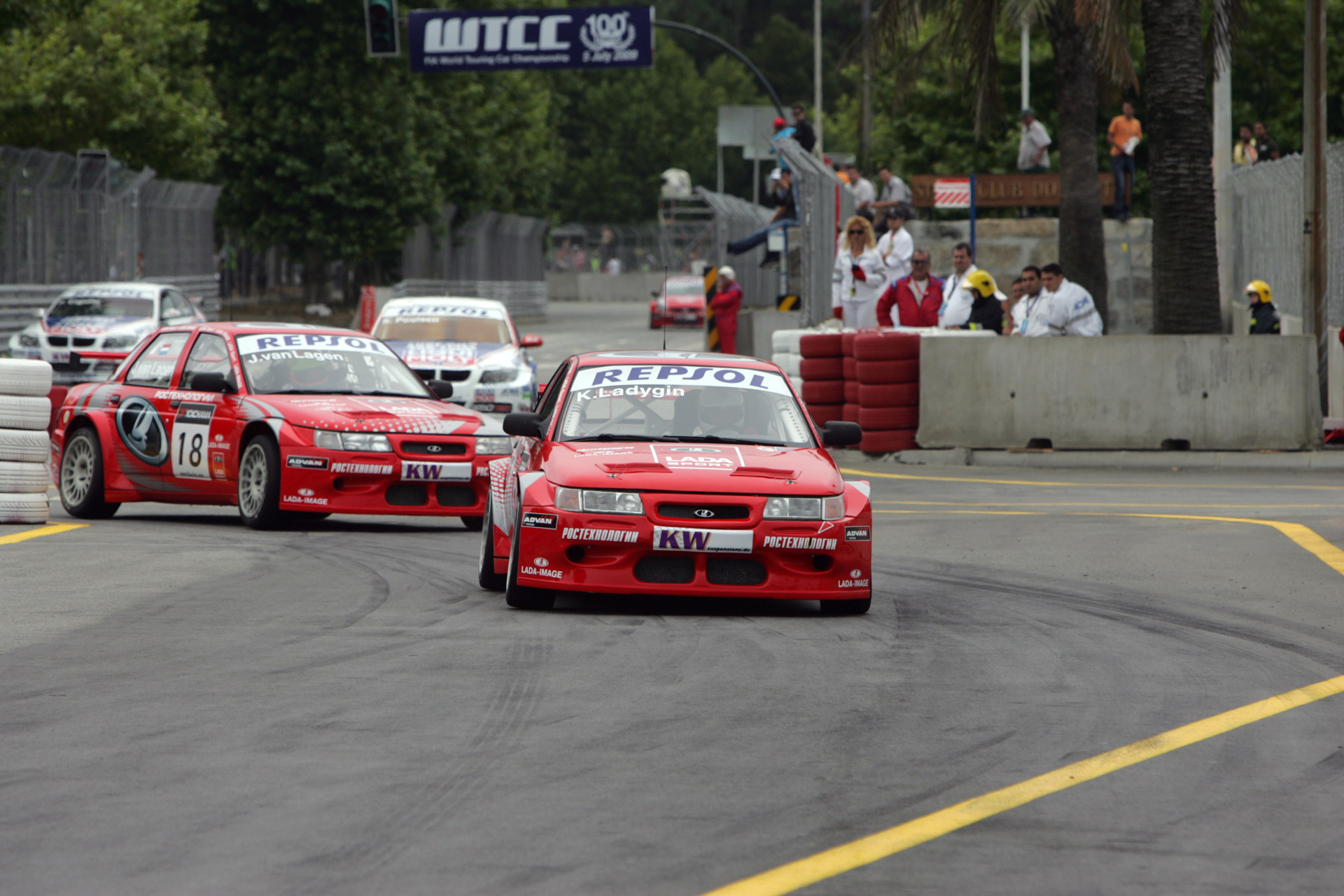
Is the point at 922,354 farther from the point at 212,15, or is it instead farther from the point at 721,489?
the point at 212,15

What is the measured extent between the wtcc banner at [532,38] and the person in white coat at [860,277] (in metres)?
18.4

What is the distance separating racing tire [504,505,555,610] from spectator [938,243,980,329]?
38.5 feet

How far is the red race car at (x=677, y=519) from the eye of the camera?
30.5ft

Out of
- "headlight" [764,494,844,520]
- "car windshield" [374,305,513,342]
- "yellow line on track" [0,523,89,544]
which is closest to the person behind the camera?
"headlight" [764,494,844,520]

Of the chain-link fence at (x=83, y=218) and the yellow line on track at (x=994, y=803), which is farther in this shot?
the chain-link fence at (x=83, y=218)

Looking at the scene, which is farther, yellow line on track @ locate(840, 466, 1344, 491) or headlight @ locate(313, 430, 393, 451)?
yellow line on track @ locate(840, 466, 1344, 491)

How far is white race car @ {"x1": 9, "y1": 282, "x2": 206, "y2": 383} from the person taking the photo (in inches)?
1125

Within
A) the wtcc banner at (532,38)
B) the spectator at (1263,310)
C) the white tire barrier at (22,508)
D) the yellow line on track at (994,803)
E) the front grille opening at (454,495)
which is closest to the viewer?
the yellow line on track at (994,803)

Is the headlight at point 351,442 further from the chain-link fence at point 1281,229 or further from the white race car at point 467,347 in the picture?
the chain-link fence at point 1281,229

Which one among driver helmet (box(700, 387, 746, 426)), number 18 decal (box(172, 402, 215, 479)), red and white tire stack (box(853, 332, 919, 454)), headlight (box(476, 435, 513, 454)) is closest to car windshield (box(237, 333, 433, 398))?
number 18 decal (box(172, 402, 215, 479))

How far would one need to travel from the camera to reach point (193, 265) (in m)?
45.3

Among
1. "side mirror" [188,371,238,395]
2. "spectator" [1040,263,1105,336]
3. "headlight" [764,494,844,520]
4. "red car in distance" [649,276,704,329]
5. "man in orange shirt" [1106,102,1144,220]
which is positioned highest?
"man in orange shirt" [1106,102,1144,220]

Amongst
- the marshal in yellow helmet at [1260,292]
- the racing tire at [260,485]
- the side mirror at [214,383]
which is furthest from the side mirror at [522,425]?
the marshal in yellow helmet at [1260,292]

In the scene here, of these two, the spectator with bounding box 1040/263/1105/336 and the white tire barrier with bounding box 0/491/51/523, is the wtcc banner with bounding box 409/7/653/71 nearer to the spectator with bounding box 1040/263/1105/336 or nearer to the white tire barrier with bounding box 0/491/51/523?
the spectator with bounding box 1040/263/1105/336
